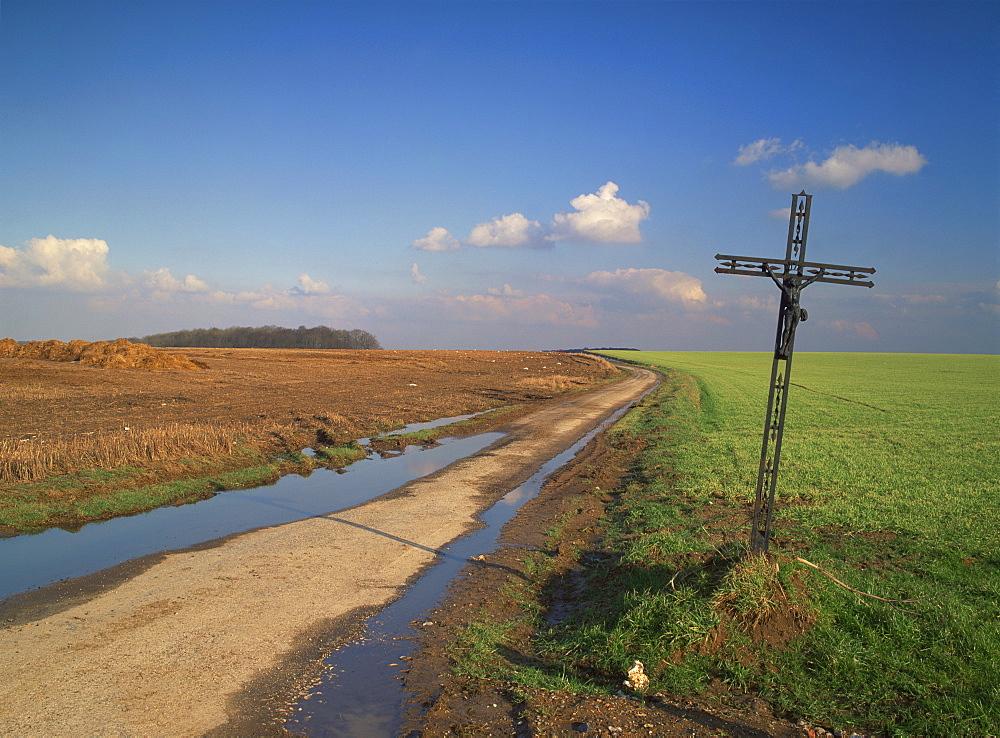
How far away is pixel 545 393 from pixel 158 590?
31.8 metres

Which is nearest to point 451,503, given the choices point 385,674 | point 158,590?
point 158,590

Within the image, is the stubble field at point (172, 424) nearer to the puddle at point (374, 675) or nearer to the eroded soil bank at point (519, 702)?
the puddle at point (374, 675)

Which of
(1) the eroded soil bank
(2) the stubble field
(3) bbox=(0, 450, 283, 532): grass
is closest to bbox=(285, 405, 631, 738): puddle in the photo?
(1) the eroded soil bank

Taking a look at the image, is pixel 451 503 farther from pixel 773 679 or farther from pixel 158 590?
pixel 773 679

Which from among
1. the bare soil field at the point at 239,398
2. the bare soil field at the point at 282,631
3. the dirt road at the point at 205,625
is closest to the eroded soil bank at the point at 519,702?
the bare soil field at the point at 282,631

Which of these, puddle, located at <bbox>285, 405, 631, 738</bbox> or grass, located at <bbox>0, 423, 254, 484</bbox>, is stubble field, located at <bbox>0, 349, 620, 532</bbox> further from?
puddle, located at <bbox>285, 405, 631, 738</bbox>

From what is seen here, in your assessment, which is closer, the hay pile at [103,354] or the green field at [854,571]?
the green field at [854,571]

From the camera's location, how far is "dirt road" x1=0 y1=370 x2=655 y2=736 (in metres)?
5.22

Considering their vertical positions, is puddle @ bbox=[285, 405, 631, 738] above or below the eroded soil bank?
below

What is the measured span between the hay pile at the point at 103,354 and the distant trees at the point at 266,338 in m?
81.3

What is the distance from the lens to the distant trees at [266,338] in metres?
134

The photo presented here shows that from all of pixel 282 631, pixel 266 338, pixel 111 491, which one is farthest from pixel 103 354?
pixel 266 338

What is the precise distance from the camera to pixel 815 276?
6.09m

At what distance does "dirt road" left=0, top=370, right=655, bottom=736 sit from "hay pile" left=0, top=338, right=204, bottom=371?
4023cm
